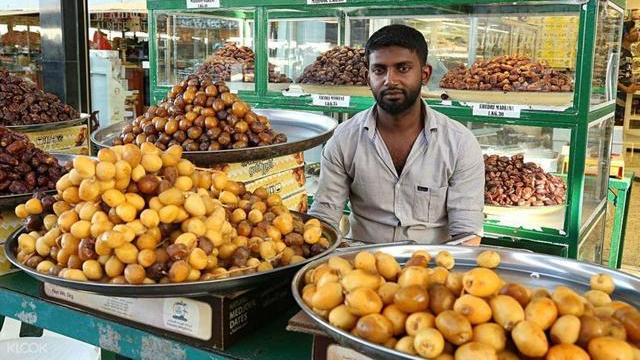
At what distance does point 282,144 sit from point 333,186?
1.62 ft

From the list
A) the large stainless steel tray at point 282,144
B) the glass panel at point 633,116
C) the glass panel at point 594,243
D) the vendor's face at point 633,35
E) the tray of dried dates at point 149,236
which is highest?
the vendor's face at point 633,35

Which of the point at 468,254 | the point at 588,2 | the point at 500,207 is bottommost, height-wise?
the point at 500,207

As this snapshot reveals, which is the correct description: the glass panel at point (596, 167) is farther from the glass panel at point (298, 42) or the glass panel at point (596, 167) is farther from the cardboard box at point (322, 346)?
the cardboard box at point (322, 346)

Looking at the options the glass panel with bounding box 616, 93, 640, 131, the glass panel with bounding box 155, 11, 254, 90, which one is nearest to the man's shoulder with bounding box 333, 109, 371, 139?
the glass panel with bounding box 155, 11, 254, 90

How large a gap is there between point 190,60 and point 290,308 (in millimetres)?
3160

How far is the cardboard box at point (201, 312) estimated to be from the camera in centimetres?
139

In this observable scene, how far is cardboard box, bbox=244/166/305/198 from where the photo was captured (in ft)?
7.70

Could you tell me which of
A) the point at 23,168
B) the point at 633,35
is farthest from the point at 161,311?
the point at 633,35

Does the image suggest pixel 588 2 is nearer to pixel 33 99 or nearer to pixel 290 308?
pixel 290 308

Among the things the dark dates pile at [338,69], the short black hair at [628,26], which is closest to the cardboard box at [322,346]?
the dark dates pile at [338,69]

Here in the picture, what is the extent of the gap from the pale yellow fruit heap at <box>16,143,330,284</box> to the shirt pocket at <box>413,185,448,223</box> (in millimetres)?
957

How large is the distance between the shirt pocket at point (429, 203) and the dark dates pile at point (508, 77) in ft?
3.22

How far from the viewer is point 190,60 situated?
4.45 m

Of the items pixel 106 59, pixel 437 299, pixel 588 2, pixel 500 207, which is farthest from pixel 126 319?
pixel 106 59
